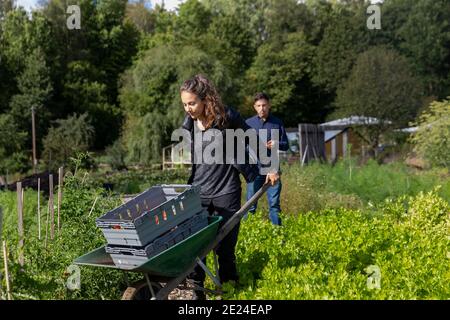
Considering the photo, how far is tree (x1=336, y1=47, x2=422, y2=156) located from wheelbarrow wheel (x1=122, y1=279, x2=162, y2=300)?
85.7 feet

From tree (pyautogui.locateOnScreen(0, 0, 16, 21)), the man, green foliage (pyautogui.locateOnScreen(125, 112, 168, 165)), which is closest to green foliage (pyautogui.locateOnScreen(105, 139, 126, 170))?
green foliage (pyautogui.locateOnScreen(125, 112, 168, 165))

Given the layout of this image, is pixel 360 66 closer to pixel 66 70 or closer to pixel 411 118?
pixel 411 118

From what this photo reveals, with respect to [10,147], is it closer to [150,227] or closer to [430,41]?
[150,227]

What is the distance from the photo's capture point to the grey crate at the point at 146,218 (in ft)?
11.9

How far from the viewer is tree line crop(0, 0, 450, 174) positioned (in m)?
31.0

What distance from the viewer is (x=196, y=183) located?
4.47 m

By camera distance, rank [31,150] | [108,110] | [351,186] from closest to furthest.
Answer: [351,186]
[31,150]
[108,110]

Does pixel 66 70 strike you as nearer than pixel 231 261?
No

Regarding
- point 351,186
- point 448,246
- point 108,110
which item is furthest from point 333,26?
point 448,246

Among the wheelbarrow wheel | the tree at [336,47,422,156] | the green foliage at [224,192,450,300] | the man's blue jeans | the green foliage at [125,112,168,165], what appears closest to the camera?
the wheelbarrow wheel

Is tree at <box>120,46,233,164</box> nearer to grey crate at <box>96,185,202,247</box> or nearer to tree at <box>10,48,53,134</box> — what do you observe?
tree at <box>10,48,53,134</box>

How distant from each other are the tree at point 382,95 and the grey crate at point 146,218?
2594 centimetres
